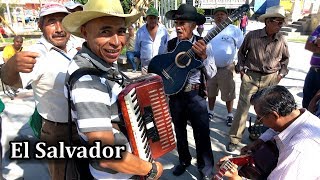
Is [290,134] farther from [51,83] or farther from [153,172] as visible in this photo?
[51,83]

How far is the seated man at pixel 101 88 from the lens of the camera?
1276 millimetres

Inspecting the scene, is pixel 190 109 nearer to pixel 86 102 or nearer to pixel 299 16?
pixel 86 102

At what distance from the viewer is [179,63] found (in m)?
2.88

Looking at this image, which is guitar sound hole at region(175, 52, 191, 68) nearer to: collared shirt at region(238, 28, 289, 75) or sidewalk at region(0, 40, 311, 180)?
collared shirt at region(238, 28, 289, 75)

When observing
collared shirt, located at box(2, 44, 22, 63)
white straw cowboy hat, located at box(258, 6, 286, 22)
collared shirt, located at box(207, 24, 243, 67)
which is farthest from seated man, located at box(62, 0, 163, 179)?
collared shirt, located at box(2, 44, 22, 63)

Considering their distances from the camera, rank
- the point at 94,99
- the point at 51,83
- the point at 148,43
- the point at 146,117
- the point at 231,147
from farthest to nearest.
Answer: the point at 148,43 < the point at 231,147 < the point at 51,83 < the point at 146,117 < the point at 94,99

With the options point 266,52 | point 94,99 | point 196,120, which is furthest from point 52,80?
point 266,52

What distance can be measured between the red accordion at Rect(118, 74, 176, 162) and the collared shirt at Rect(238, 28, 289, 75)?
204cm

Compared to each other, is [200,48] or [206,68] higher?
[200,48]

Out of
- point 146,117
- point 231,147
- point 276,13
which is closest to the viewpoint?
point 146,117

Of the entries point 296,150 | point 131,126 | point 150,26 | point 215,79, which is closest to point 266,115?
point 296,150

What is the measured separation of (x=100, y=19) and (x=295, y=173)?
1.33 metres

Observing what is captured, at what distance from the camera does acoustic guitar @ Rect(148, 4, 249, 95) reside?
2.80 metres

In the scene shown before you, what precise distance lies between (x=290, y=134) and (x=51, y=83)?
1.72 meters
